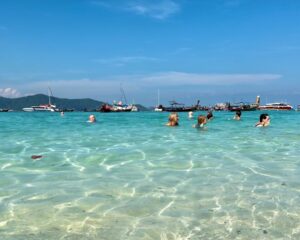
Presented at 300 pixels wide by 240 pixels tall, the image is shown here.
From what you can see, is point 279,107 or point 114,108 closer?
point 114,108

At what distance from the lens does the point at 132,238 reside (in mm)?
5488

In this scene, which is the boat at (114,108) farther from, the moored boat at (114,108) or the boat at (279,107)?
the boat at (279,107)

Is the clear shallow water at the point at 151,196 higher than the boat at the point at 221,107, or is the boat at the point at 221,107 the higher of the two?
the clear shallow water at the point at 151,196

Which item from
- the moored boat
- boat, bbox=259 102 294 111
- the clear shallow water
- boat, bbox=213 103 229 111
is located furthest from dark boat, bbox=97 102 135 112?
the clear shallow water

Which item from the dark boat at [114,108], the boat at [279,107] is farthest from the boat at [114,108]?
the boat at [279,107]

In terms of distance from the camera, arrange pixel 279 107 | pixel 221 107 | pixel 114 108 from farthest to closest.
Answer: pixel 221 107 → pixel 279 107 → pixel 114 108

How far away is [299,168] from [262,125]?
2111 centimetres

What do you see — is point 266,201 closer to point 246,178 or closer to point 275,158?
point 246,178

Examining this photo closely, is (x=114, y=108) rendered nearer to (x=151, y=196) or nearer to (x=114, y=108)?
(x=114, y=108)

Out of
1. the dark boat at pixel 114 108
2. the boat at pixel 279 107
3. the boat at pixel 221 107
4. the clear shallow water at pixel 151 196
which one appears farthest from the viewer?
the boat at pixel 221 107

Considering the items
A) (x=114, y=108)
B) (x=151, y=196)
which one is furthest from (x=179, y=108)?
(x=151, y=196)

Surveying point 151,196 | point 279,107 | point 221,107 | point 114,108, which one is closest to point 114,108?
point 114,108

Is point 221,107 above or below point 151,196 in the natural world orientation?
below

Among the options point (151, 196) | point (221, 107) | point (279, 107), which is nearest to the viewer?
point (151, 196)
